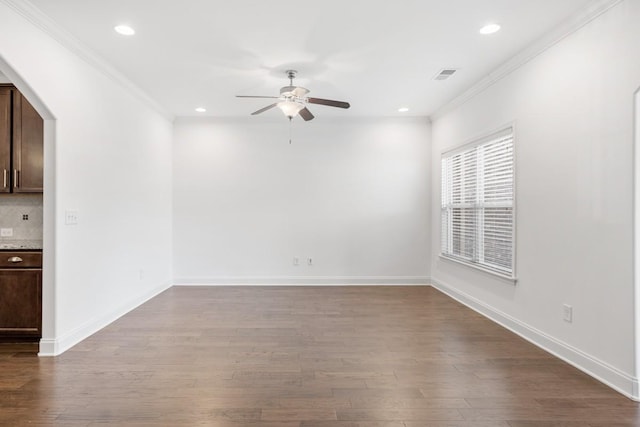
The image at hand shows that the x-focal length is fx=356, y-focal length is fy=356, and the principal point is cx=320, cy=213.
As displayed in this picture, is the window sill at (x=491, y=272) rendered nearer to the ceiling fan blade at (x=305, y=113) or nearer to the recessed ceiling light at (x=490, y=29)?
the recessed ceiling light at (x=490, y=29)

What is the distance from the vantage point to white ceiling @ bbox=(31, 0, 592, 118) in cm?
278

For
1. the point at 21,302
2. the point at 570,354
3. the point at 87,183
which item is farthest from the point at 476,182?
the point at 21,302

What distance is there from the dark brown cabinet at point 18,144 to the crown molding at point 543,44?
4709 millimetres

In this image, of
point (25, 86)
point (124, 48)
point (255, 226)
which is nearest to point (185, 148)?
point (255, 226)

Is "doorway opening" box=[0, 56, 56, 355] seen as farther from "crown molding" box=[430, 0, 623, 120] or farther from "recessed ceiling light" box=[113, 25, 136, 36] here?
"crown molding" box=[430, 0, 623, 120]

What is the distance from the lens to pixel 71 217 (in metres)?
3.30

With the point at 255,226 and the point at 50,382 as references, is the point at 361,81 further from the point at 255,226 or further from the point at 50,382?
the point at 50,382

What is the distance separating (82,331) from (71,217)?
112cm

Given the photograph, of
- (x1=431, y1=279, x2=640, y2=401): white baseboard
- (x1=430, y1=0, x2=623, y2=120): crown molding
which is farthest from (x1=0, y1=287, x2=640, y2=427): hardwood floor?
(x1=430, y1=0, x2=623, y2=120): crown molding

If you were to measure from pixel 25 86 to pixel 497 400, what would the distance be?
13.8 ft

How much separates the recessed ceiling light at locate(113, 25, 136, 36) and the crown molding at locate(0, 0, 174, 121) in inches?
18.8

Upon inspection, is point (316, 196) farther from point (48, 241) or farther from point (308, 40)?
point (48, 241)

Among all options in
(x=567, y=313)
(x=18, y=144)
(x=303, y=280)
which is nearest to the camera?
(x=567, y=313)

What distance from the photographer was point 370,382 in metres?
2.61
